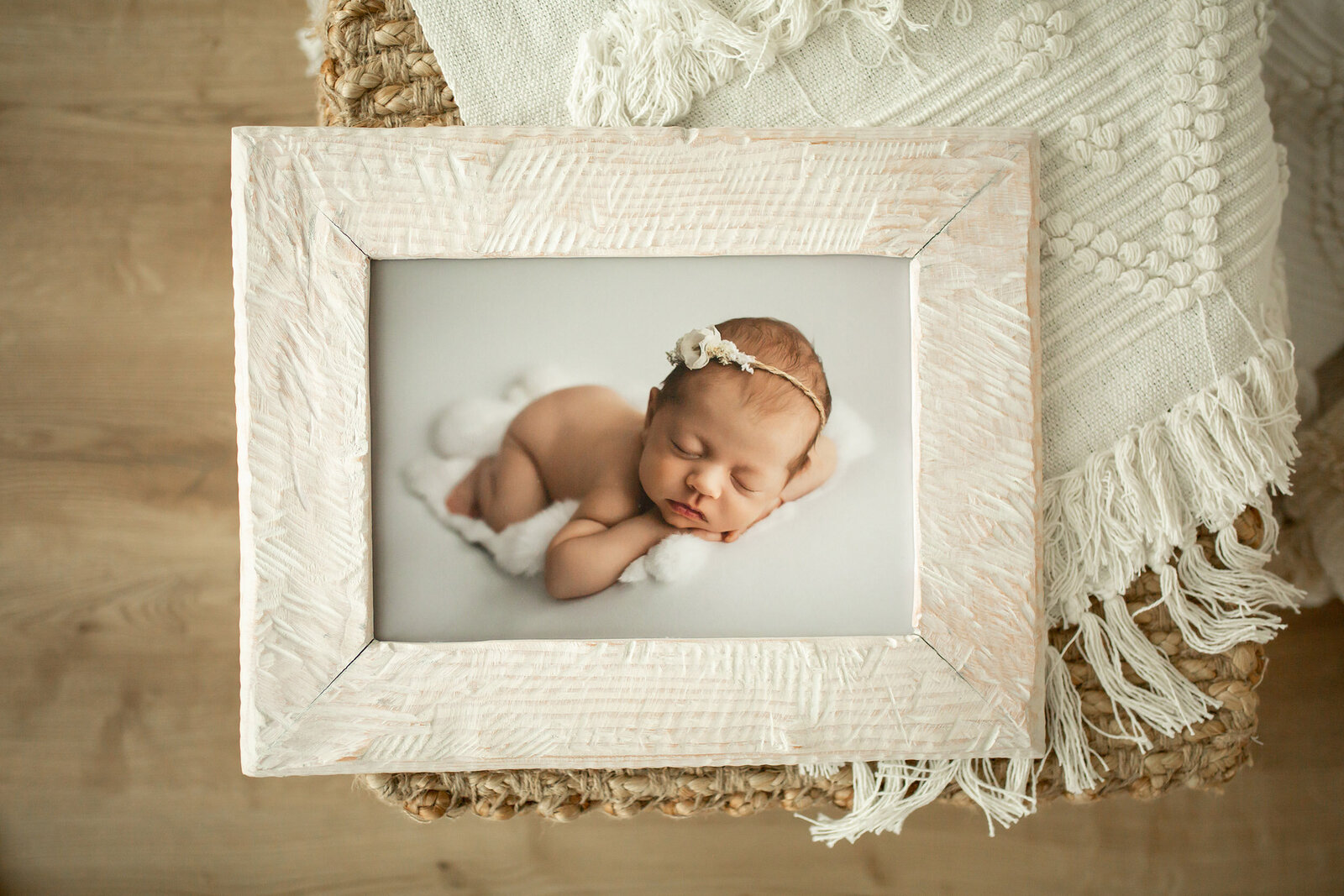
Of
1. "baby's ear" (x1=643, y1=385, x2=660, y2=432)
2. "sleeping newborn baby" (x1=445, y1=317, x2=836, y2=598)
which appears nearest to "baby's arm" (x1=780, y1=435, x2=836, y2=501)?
"sleeping newborn baby" (x1=445, y1=317, x2=836, y2=598)

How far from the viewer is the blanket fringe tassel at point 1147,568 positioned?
52 cm

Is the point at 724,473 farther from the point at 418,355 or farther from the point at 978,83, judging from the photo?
the point at 978,83

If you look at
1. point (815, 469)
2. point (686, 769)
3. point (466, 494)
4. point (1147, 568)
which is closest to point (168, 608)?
point (466, 494)

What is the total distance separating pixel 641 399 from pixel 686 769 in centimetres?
29

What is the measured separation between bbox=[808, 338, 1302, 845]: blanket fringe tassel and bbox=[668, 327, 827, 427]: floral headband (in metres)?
0.21

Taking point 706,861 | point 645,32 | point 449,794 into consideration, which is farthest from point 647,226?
point 706,861

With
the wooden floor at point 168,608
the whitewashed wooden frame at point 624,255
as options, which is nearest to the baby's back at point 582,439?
the whitewashed wooden frame at point 624,255

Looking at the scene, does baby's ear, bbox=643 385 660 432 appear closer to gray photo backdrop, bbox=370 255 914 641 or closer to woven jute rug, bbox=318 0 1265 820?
gray photo backdrop, bbox=370 255 914 641

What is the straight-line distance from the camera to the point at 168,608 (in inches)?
27.7

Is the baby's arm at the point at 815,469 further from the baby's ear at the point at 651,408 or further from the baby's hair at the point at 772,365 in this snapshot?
the baby's ear at the point at 651,408

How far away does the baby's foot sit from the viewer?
514 millimetres

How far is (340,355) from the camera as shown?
0.50 m

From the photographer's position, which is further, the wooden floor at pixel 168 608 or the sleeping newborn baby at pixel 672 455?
the wooden floor at pixel 168 608

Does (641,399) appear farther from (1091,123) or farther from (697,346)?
(1091,123)
